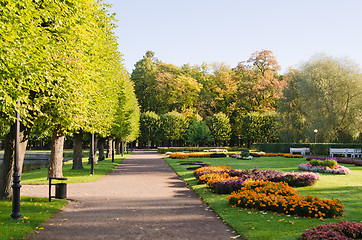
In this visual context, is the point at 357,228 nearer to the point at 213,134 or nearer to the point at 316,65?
the point at 316,65

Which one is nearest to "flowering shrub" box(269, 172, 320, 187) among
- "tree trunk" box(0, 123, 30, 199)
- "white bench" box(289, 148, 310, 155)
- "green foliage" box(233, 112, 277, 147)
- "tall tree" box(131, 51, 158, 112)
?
"tree trunk" box(0, 123, 30, 199)

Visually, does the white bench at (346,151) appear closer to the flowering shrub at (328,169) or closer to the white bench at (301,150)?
the white bench at (301,150)

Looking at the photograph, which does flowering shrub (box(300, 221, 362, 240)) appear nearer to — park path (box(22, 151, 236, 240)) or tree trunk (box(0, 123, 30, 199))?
park path (box(22, 151, 236, 240))

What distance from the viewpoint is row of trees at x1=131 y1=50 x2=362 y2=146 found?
43.3 m

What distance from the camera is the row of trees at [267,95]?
4328 centimetres

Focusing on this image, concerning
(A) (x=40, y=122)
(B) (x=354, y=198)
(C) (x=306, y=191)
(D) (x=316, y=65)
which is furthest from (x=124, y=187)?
(D) (x=316, y=65)

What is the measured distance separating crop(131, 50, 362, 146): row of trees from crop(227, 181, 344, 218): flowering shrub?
3567 centimetres

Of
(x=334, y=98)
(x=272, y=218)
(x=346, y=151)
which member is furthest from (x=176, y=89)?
(x=272, y=218)

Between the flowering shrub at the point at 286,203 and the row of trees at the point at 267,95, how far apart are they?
3567 centimetres

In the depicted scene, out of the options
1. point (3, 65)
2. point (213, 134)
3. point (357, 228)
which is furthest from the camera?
point (213, 134)

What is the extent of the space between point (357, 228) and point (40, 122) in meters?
11.9

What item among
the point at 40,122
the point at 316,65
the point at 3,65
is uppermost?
the point at 316,65

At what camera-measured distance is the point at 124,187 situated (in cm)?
1534

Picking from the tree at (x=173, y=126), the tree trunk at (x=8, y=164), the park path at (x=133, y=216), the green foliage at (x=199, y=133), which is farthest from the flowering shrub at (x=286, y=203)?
the tree at (x=173, y=126)
